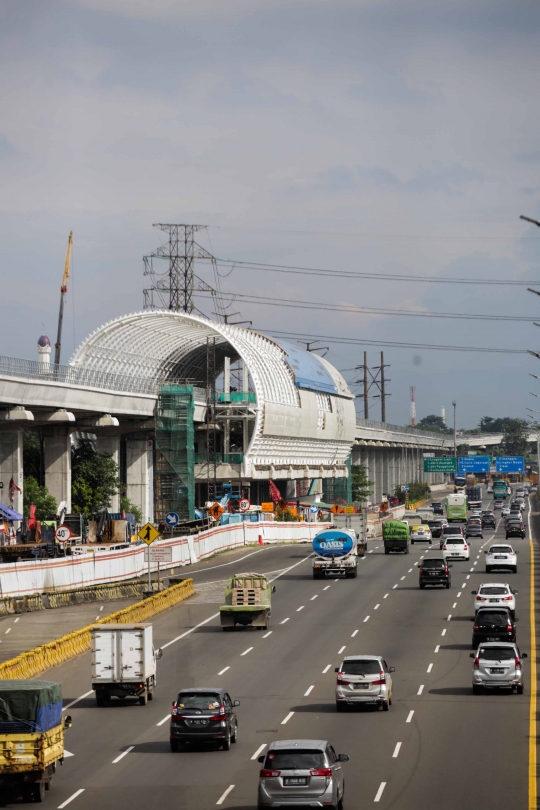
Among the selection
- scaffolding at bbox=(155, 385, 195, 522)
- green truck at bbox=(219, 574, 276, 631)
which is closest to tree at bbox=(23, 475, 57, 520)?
scaffolding at bbox=(155, 385, 195, 522)

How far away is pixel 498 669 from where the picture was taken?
3303 centimetres

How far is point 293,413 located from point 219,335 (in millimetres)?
12545

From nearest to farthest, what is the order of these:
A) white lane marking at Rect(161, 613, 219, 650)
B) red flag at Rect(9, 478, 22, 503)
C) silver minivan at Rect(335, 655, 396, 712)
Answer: silver minivan at Rect(335, 655, 396, 712) → white lane marking at Rect(161, 613, 219, 650) → red flag at Rect(9, 478, 22, 503)

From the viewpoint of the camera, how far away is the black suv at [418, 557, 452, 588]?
5912 centimetres

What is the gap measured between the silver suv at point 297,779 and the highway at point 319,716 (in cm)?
154

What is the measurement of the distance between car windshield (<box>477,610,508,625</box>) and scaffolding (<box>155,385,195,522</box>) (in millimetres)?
56943

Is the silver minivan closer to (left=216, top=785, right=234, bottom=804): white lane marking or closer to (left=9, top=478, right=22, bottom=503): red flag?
(left=216, top=785, right=234, bottom=804): white lane marking

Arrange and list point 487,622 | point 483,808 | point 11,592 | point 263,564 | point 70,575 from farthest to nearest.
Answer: point 263,564, point 70,575, point 11,592, point 487,622, point 483,808

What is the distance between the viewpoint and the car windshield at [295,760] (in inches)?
792

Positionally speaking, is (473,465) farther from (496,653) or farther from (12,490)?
(496,653)

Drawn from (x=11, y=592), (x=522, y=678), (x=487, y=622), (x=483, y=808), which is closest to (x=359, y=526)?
(x=11, y=592)

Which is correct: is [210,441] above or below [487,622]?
above

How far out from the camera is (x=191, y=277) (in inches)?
5531

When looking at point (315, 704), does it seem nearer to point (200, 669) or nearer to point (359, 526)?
point (200, 669)
